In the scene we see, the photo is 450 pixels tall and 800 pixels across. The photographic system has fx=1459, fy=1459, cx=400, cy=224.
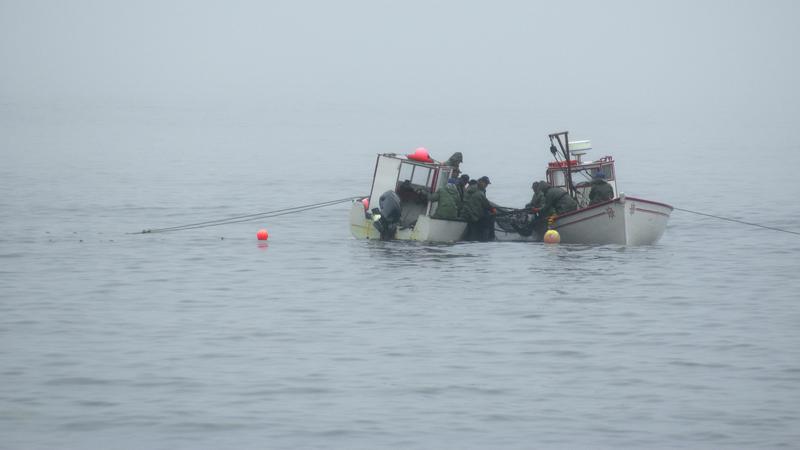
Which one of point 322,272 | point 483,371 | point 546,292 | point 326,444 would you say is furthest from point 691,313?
point 326,444

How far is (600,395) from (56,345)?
28.0ft

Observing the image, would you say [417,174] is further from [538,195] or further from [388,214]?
[538,195]

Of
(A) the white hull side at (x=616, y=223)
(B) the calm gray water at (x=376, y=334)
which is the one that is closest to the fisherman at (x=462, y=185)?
(B) the calm gray water at (x=376, y=334)

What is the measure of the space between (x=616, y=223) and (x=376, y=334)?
31.1ft

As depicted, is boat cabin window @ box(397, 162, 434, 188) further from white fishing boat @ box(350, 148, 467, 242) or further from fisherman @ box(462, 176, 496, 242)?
fisherman @ box(462, 176, 496, 242)

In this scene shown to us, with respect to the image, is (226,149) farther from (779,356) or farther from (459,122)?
(779,356)

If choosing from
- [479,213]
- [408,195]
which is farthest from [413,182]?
[479,213]

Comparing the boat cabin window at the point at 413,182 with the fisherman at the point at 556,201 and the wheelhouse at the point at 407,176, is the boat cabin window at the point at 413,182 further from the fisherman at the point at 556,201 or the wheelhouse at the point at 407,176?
the fisherman at the point at 556,201

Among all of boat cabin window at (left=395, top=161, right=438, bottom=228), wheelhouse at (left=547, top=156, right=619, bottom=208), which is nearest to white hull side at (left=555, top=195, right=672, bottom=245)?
wheelhouse at (left=547, top=156, right=619, bottom=208)

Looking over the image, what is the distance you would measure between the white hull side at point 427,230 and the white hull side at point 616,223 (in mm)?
2272

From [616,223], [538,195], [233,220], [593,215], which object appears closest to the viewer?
[616,223]

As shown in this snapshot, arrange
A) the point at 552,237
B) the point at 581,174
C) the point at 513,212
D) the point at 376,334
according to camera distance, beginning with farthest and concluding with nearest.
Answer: the point at 513,212 < the point at 581,174 < the point at 552,237 < the point at 376,334

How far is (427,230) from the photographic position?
105 feet

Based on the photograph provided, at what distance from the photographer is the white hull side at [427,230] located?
3209cm
